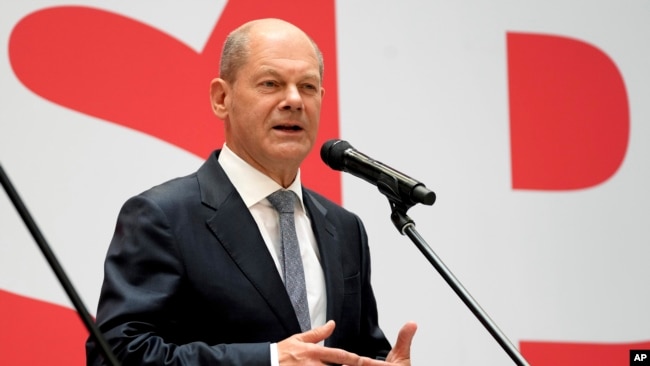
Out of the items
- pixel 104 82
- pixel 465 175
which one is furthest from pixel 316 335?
pixel 465 175

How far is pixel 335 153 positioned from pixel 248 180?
12.0 inches

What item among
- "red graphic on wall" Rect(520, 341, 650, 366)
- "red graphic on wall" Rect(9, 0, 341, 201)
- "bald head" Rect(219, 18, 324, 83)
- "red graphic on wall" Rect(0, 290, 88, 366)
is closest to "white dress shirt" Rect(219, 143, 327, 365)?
"bald head" Rect(219, 18, 324, 83)

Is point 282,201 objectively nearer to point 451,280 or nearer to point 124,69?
point 451,280

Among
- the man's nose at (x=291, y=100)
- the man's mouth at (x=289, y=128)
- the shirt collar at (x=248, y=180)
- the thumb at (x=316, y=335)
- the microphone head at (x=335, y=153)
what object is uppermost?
the man's nose at (x=291, y=100)

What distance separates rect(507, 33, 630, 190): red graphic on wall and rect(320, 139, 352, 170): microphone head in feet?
5.01

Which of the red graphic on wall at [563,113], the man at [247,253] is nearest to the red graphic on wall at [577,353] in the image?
the red graphic on wall at [563,113]

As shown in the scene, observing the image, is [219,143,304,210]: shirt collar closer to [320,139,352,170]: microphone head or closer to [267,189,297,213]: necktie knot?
[267,189,297,213]: necktie knot

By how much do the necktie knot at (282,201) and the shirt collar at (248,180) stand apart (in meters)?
0.02

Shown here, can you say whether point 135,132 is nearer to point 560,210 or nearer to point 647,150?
point 560,210

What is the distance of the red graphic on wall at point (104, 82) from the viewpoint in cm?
303

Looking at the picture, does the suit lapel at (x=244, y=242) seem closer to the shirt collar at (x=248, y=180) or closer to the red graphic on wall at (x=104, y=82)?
the shirt collar at (x=248, y=180)

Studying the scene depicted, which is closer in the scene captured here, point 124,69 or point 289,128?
point 289,128

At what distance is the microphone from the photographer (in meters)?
2.06

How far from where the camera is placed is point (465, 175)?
361 centimetres
